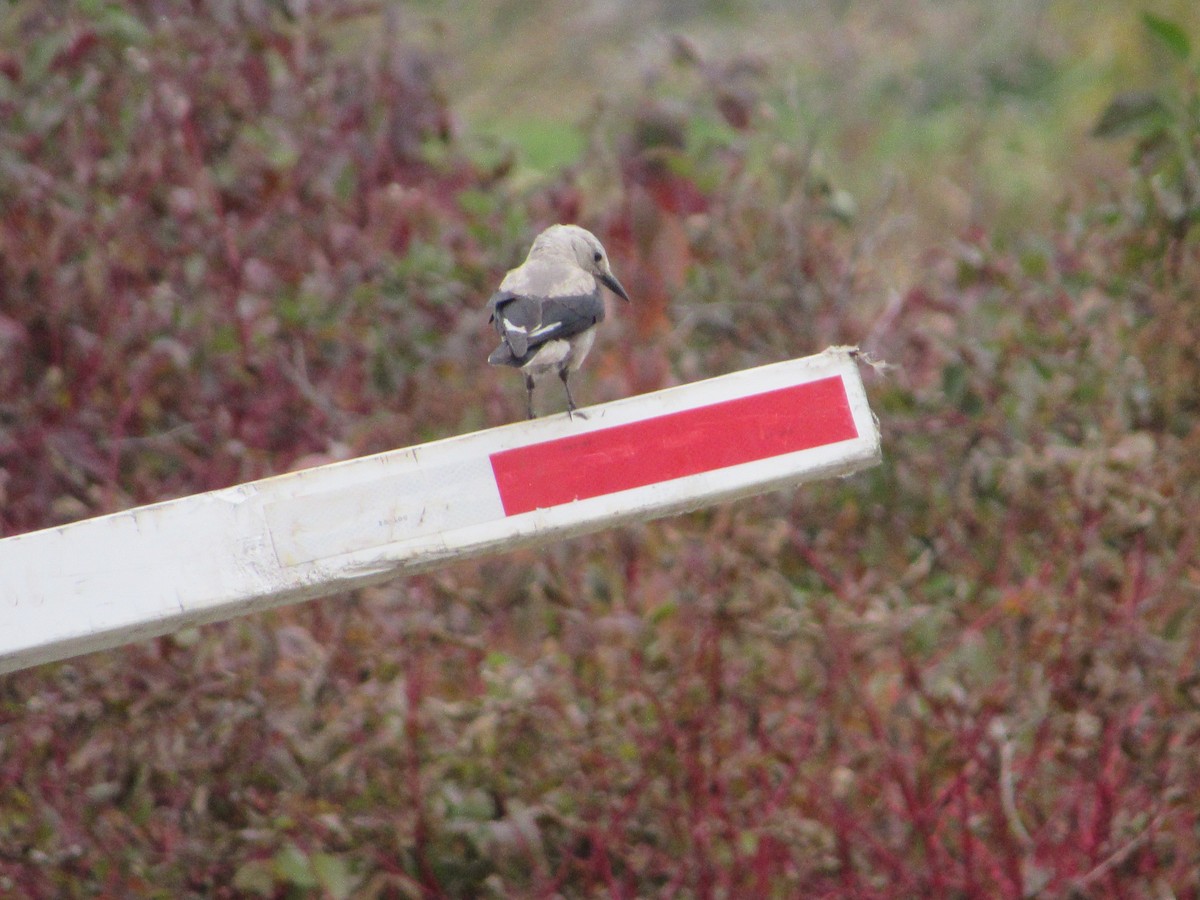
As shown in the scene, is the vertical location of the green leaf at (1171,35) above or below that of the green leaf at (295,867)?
above

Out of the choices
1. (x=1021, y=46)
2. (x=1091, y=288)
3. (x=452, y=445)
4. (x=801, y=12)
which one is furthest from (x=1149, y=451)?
(x=801, y=12)

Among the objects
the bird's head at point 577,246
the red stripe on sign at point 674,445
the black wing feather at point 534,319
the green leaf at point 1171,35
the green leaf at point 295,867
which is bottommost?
the green leaf at point 295,867

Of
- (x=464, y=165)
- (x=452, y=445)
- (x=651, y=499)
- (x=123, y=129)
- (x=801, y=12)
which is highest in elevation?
(x=801, y=12)

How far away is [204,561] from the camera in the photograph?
6.19ft

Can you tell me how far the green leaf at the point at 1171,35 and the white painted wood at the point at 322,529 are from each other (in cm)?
211

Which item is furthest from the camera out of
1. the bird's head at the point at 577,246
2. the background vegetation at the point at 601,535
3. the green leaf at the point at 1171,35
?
the green leaf at the point at 1171,35

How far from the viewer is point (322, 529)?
6.27 feet

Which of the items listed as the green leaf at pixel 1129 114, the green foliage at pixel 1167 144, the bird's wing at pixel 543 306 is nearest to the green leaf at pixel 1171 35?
the green foliage at pixel 1167 144

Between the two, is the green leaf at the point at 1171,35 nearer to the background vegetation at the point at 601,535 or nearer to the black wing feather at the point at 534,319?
the background vegetation at the point at 601,535

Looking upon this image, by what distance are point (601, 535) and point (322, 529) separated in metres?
1.86

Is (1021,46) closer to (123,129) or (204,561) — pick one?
(123,129)

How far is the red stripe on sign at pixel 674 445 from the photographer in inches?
77.0

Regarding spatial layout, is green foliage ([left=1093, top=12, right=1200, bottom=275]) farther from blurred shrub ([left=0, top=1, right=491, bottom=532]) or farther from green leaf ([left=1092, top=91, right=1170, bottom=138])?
blurred shrub ([left=0, top=1, right=491, bottom=532])

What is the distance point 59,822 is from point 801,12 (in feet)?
44.8
